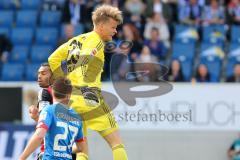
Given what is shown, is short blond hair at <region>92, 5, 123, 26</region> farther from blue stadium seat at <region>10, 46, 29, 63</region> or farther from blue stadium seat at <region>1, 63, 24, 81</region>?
blue stadium seat at <region>10, 46, 29, 63</region>

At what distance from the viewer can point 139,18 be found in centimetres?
1819

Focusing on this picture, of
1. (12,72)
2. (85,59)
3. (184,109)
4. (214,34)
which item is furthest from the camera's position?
(214,34)

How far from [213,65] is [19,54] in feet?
14.6

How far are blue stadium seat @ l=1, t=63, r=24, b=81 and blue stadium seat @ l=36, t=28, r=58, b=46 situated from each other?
1.12 m

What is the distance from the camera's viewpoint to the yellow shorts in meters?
9.80

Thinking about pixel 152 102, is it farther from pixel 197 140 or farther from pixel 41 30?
pixel 41 30

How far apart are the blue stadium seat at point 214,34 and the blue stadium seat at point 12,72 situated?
14.8ft

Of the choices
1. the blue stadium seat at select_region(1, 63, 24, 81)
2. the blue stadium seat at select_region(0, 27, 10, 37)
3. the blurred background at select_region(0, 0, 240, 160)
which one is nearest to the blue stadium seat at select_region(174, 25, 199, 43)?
the blurred background at select_region(0, 0, 240, 160)

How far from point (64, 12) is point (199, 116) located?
5.29 m

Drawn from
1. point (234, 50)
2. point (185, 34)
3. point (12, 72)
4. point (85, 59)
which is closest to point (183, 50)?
point (185, 34)

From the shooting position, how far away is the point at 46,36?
59.4 feet

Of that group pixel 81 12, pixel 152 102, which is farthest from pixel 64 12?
pixel 152 102

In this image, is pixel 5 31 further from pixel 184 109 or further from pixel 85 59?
pixel 85 59

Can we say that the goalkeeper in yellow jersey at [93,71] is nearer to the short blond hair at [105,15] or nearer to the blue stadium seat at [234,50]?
the short blond hair at [105,15]
